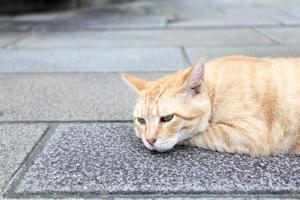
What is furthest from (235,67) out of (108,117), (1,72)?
Answer: (1,72)

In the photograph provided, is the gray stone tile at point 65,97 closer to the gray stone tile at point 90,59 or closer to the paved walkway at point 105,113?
the paved walkway at point 105,113

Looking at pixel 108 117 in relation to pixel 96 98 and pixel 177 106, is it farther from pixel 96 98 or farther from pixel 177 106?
pixel 177 106

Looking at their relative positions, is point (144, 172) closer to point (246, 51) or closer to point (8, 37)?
point (246, 51)

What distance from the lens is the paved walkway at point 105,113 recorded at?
251 centimetres

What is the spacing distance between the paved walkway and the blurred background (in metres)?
0.02

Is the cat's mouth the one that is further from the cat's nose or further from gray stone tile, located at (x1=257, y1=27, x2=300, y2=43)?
gray stone tile, located at (x1=257, y1=27, x2=300, y2=43)

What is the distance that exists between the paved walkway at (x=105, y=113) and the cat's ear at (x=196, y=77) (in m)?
0.44

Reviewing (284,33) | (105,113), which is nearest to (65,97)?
(105,113)

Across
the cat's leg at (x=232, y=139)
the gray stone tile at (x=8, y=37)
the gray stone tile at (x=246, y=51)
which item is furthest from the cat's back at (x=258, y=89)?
the gray stone tile at (x=8, y=37)

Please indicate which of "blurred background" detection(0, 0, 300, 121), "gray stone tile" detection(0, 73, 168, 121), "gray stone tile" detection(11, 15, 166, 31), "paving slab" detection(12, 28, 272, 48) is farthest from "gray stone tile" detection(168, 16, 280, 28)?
"gray stone tile" detection(0, 73, 168, 121)

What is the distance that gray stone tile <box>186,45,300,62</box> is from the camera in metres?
6.03

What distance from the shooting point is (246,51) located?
20.6 feet

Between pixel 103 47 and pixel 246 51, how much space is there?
7.44ft

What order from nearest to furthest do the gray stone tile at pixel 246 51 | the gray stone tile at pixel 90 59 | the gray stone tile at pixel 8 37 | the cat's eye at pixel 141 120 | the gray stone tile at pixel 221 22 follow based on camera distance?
the cat's eye at pixel 141 120
the gray stone tile at pixel 90 59
the gray stone tile at pixel 246 51
the gray stone tile at pixel 8 37
the gray stone tile at pixel 221 22
